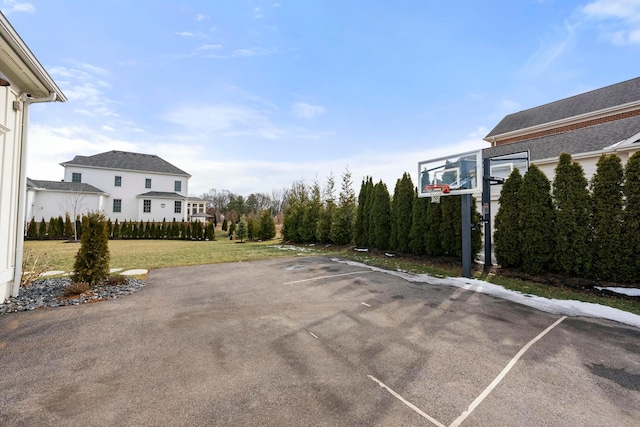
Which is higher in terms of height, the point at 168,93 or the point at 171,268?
the point at 168,93

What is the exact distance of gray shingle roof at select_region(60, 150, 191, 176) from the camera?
29.1 metres

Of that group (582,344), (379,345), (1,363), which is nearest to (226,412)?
(379,345)

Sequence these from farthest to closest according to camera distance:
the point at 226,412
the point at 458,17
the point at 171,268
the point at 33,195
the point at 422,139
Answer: the point at 33,195, the point at 422,139, the point at 171,268, the point at 458,17, the point at 226,412

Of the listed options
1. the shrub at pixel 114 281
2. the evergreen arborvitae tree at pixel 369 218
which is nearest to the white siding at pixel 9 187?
the shrub at pixel 114 281

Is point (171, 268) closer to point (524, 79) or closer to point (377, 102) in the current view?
point (377, 102)

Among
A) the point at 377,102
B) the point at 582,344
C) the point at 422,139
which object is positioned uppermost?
the point at 377,102

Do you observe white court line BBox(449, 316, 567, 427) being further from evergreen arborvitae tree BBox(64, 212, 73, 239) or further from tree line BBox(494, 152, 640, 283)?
evergreen arborvitae tree BBox(64, 212, 73, 239)

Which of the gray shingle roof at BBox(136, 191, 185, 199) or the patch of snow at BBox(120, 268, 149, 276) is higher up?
the gray shingle roof at BBox(136, 191, 185, 199)

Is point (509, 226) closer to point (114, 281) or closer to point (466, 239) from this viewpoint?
point (466, 239)

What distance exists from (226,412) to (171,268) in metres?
7.67

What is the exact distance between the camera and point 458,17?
24.0 ft

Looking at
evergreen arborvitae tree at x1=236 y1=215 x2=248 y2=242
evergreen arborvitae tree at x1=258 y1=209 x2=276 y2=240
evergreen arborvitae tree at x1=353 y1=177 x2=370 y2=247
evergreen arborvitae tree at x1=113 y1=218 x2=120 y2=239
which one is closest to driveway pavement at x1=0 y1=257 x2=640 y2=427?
evergreen arborvitae tree at x1=353 y1=177 x2=370 y2=247

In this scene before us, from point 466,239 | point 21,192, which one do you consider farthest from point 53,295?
point 466,239

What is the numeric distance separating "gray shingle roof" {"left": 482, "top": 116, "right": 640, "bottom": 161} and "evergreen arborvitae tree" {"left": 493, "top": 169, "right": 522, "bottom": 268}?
6252 millimetres
